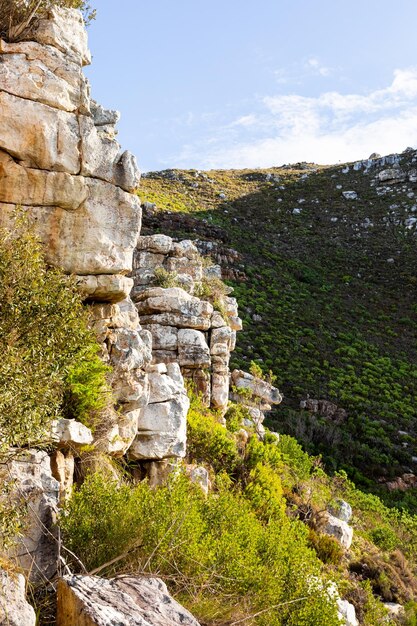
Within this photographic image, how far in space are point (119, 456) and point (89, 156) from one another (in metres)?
5.05

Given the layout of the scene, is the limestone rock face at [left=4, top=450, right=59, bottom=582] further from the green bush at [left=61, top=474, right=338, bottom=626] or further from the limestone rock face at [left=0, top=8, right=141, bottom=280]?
the limestone rock face at [left=0, top=8, right=141, bottom=280]

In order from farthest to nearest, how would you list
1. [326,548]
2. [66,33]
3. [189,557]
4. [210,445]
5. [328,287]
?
1. [328,287]
2. [210,445]
3. [326,548]
4. [66,33]
5. [189,557]

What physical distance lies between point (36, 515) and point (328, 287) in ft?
116

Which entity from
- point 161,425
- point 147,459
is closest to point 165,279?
point 161,425

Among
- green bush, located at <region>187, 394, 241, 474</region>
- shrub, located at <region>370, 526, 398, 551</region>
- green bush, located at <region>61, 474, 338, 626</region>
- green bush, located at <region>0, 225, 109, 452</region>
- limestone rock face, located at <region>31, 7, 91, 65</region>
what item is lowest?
shrub, located at <region>370, 526, 398, 551</region>

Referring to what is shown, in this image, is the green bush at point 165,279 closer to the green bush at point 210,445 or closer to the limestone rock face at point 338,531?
the green bush at point 210,445

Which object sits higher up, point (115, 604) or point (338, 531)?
point (115, 604)

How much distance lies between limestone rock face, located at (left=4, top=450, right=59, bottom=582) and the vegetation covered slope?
15.7 metres

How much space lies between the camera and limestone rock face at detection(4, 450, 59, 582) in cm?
511

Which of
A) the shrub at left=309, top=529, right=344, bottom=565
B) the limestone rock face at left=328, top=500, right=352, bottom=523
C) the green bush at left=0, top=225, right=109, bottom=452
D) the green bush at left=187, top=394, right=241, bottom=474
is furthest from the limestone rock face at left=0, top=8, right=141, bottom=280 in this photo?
the limestone rock face at left=328, top=500, right=352, bottom=523

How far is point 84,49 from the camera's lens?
9.23m

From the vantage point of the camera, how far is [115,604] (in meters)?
4.37

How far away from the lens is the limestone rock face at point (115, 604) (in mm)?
4199

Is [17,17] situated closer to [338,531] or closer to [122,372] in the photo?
[122,372]
